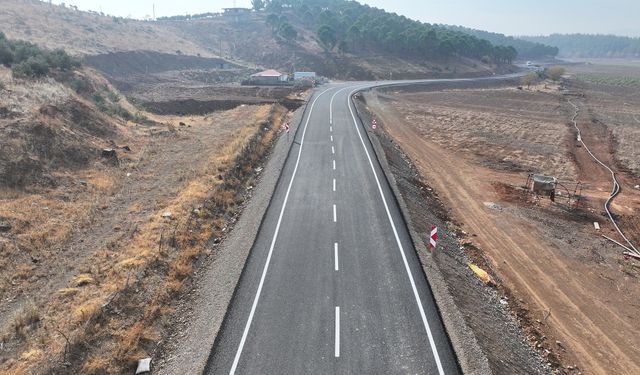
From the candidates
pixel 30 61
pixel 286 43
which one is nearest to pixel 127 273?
pixel 30 61

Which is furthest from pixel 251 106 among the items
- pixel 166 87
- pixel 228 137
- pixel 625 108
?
pixel 625 108

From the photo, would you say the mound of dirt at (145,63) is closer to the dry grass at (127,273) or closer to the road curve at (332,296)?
the dry grass at (127,273)

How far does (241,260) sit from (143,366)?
5.93 m

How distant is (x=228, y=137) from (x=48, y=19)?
88.1 meters

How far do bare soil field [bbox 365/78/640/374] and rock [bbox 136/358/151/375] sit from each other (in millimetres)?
11385

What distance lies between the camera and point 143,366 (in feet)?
39.2

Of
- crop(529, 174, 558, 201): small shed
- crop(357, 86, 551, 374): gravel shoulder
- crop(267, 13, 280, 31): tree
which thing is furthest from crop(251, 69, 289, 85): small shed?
crop(267, 13, 280, 31): tree

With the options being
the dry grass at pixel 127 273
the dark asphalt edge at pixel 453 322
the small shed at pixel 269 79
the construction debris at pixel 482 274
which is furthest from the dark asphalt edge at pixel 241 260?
the small shed at pixel 269 79

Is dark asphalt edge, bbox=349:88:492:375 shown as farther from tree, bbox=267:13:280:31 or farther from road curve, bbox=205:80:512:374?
tree, bbox=267:13:280:31

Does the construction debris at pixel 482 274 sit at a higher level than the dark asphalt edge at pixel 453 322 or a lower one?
lower

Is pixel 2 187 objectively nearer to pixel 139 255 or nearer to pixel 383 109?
pixel 139 255

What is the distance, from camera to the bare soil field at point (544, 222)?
16594 millimetres

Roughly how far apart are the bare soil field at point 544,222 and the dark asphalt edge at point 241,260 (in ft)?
29.6

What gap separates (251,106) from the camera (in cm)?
5684
